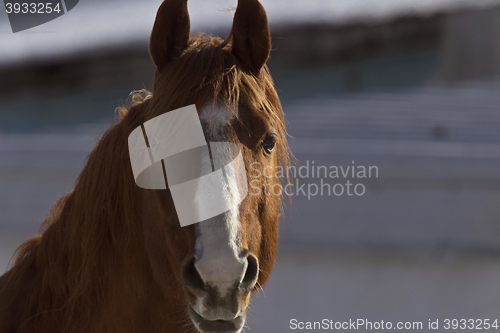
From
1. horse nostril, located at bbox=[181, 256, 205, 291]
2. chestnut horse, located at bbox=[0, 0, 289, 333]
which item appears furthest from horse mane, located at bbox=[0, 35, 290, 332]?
horse nostril, located at bbox=[181, 256, 205, 291]

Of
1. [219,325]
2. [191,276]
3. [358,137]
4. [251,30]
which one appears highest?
[251,30]

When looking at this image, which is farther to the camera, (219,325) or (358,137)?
(358,137)

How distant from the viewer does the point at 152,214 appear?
0.85 metres

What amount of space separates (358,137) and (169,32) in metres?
4.12

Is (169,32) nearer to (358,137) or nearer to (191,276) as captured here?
(191,276)

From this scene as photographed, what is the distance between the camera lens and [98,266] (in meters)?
0.90

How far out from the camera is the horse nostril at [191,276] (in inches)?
26.8

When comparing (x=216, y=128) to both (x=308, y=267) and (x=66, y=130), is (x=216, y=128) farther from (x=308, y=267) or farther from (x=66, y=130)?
(x=66, y=130)

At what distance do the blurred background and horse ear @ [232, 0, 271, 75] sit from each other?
0.71ft

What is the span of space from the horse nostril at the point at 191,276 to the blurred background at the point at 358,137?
0.56m

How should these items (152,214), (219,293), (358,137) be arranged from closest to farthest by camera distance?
1. (219,293)
2. (152,214)
3. (358,137)

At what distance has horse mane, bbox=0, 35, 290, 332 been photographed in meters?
0.85

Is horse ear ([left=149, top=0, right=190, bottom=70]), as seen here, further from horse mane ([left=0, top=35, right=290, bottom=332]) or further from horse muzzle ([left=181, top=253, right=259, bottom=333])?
horse muzzle ([left=181, top=253, right=259, bottom=333])

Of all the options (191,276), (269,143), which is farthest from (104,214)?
(269,143)
